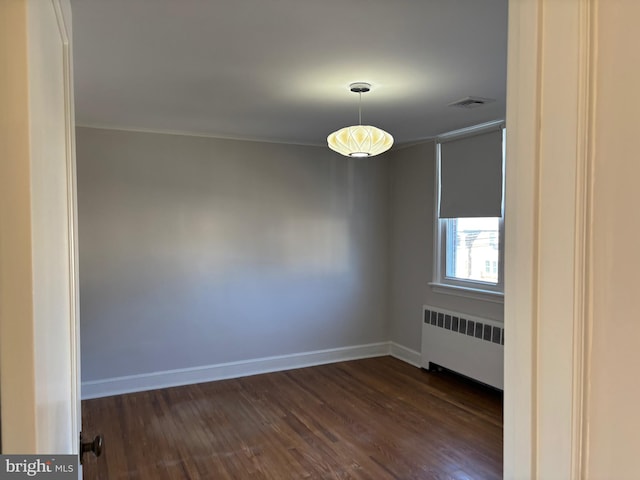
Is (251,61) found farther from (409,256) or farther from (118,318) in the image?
(409,256)

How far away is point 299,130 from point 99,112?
1645 millimetres

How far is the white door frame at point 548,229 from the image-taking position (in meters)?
0.70

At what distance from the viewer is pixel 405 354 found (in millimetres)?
5047

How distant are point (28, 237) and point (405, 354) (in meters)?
4.84

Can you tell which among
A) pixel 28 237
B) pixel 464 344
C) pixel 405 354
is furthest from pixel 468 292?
pixel 28 237

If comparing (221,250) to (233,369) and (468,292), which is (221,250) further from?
(468,292)

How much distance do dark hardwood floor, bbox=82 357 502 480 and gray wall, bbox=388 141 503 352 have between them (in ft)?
2.26

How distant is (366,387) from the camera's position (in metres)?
4.24

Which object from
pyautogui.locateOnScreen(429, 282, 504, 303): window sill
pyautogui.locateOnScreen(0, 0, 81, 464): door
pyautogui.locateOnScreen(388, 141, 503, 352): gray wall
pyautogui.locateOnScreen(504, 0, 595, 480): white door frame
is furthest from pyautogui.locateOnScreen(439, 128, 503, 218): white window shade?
pyautogui.locateOnScreen(0, 0, 81, 464): door

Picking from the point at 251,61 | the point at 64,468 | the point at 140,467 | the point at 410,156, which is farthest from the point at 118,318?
the point at 64,468

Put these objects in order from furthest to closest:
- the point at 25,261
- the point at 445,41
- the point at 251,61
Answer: the point at 251,61, the point at 445,41, the point at 25,261

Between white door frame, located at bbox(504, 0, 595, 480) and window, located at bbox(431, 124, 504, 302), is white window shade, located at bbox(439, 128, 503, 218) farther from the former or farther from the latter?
white door frame, located at bbox(504, 0, 595, 480)

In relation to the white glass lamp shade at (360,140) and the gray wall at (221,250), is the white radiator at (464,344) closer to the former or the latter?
the gray wall at (221,250)

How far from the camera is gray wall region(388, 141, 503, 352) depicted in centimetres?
466
